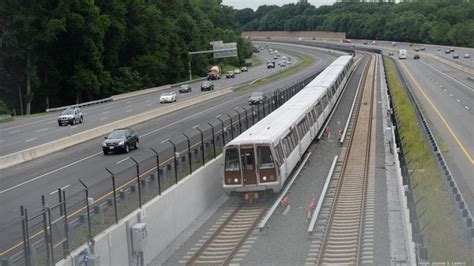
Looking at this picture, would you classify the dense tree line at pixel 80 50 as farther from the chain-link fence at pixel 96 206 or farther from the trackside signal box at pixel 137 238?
the trackside signal box at pixel 137 238

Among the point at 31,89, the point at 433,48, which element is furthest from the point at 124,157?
the point at 433,48

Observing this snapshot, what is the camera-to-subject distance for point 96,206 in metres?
16.9

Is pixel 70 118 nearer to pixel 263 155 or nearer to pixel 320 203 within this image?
pixel 263 155

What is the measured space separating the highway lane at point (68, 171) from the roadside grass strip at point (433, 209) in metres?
8.09

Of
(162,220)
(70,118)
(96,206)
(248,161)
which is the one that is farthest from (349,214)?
(70,118)

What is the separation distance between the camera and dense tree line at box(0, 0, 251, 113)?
81.2 m

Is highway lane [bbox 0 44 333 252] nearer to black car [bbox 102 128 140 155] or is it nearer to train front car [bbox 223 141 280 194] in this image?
black car [bbox 102 128 140 155]

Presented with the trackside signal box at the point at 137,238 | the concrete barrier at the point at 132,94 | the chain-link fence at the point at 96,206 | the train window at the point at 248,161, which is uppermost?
the chain-link fence at the point at 96,206

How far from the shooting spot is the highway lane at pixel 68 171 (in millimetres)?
22156

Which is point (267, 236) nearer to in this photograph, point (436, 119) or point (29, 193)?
point (29, 193)

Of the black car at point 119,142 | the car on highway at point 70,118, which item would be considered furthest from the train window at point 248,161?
the car on highway at point 70,118

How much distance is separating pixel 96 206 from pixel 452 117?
37.0 m

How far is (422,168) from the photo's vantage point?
81.8 ft

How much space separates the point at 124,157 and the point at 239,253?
1821 cm
